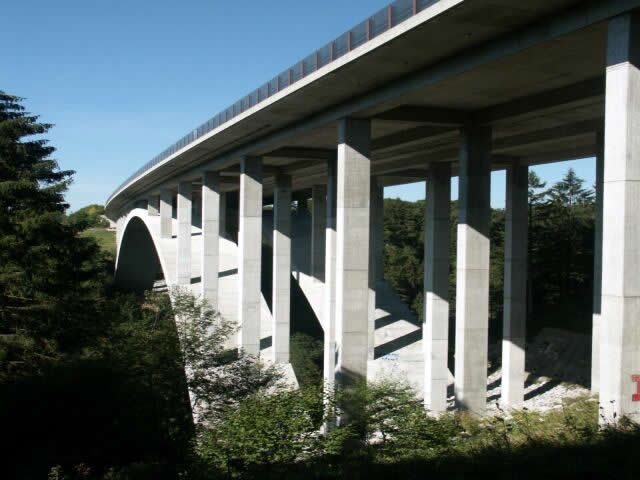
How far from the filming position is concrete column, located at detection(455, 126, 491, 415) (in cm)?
2230

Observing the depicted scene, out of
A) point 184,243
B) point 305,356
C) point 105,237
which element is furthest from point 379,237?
point 105,237

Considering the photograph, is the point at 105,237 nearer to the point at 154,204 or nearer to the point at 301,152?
the point at 154,204

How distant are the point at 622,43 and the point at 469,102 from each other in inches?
358

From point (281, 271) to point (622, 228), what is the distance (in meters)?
25.6

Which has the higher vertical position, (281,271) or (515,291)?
(281,271)

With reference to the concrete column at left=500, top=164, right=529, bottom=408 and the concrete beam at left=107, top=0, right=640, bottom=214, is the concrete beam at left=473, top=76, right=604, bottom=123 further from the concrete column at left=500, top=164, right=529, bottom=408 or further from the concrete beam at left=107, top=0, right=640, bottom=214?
the concrete column at left=500, top=164, right=529, bottom=408

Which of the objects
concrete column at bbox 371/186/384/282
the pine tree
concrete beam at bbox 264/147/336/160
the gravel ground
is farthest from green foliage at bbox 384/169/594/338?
the pine tree

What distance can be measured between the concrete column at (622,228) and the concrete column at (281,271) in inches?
924

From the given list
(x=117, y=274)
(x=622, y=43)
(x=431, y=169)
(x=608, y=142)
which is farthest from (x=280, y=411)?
(x=117, y=274)

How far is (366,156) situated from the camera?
21969 mm

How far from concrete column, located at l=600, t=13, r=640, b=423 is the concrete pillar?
31.7 m

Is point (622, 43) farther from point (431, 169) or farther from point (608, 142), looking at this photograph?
point (431, 169)

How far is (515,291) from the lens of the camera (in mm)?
29656

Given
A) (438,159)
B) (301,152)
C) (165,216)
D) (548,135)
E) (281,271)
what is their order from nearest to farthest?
1. (548,135)
2. (301,152)
3. (438,159)
4. (281,271)
5. (165,216)
